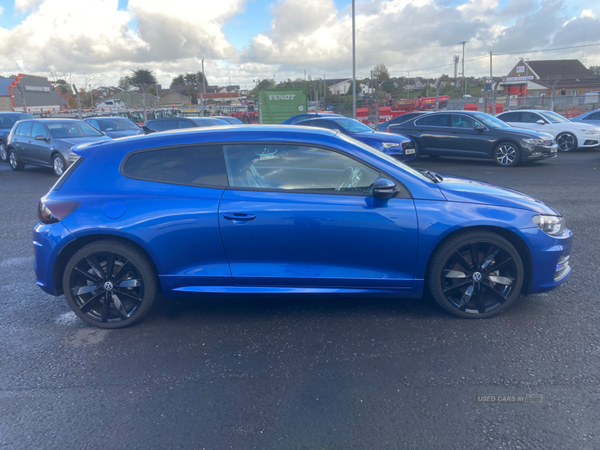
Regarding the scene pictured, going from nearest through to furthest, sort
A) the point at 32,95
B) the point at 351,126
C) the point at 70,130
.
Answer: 1. the point at 70,130
2. the point at 351,126
3. the point at 32,95

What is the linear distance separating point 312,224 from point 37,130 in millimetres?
12354

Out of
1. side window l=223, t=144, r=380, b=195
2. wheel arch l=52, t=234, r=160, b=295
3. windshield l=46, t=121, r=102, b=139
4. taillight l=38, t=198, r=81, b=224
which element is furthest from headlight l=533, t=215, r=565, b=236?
windshield l=46, t=121, r=102, b=139

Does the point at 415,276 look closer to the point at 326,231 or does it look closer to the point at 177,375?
the point at 326,231

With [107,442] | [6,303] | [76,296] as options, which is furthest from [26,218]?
[107,442]

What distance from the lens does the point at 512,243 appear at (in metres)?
3.81

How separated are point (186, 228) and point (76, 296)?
42.7 inches

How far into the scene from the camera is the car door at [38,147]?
12.9 m

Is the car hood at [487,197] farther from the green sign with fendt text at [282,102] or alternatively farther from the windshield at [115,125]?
the green sign with fendt text at [282,102]

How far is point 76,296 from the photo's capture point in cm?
387

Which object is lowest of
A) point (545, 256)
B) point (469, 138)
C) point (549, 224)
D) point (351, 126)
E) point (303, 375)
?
point (303, 375)

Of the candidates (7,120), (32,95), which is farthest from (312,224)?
(32,95)

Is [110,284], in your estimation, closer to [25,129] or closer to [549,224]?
[549,224]

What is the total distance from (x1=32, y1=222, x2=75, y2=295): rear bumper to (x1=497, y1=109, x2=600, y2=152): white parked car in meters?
14.6

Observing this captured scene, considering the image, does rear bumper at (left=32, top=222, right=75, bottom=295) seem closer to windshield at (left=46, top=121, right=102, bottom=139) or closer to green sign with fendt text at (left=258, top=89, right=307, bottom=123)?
windshield at (left=46, top=121, right=102, bottom=139)
